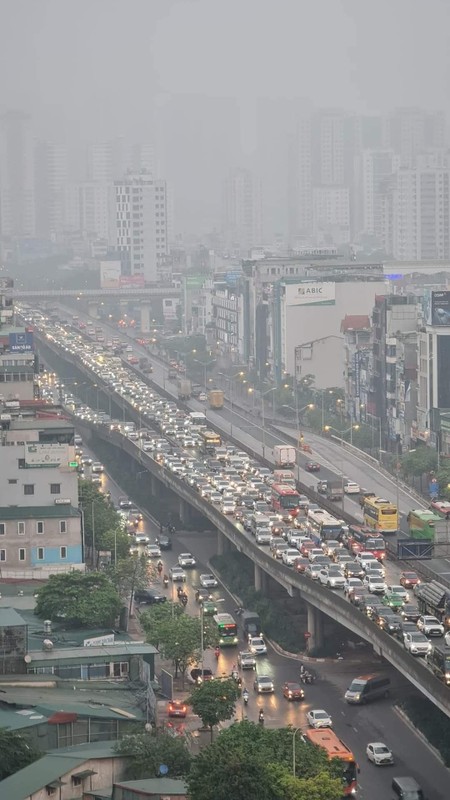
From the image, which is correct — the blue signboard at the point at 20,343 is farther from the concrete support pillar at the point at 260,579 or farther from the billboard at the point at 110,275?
the billboard at the point at 110,275

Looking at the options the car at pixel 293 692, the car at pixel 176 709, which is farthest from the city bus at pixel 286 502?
the car at pixel 176 709

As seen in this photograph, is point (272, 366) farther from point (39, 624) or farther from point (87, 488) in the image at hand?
point (39, 624)

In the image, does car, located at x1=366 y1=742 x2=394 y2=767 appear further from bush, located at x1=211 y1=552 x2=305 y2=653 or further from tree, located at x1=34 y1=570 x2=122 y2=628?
bush, located at x1=211 y1=552 x2=305 y2=653

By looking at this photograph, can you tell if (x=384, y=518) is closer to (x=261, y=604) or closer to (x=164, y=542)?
(x=261, y=604)

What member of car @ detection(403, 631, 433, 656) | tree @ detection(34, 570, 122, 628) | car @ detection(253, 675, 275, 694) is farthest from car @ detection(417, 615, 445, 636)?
tree @ detection(34, 570, 122, 628)

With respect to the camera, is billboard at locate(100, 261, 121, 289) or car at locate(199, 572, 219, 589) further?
billboard at locate(100, 261, 121, 289)

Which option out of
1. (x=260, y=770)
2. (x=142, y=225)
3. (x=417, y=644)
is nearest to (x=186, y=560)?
(x=417, y=644)
